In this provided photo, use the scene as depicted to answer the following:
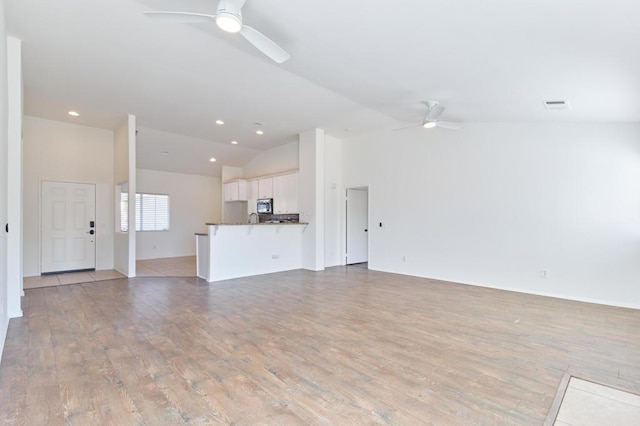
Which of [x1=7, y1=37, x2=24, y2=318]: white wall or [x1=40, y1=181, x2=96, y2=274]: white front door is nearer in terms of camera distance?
[x1=7, y1=37, x2=24, y2=318]: white wall

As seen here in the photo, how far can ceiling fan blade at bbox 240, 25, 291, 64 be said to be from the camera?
2.60 metres

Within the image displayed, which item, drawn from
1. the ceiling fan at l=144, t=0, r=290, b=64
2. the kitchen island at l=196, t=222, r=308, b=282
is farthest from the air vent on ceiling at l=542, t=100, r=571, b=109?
the kitchen island at l=196, t=222, r=308, b=282

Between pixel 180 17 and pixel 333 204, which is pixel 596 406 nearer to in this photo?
pixel 180 17

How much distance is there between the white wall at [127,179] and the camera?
6.14 metres

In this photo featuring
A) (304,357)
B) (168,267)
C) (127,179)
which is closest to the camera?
(304,357)

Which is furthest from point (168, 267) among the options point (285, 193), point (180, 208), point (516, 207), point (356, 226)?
point (516, 207)

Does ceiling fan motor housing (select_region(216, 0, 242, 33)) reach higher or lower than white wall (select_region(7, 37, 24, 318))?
higher

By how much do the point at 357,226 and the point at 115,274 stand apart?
17.9 feet

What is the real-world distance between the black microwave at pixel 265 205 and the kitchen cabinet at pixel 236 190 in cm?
83

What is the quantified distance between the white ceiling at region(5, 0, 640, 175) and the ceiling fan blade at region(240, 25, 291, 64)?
0.87 feet

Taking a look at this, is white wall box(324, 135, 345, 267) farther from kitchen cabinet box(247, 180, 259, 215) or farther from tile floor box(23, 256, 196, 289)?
tile floor box(23, 256, 196, 289)

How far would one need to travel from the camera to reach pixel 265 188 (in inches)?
344

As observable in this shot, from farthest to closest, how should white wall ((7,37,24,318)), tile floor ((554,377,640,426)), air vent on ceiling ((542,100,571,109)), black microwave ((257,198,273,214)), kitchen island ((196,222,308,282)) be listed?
black microwave ((257,198,273,214)) → kitchen island ((196,222,308,282)) → air vent on ceiling ((542,100,571,109)) → white wall ((7,37,24,318)) → tile floor ((554,377,640,426))

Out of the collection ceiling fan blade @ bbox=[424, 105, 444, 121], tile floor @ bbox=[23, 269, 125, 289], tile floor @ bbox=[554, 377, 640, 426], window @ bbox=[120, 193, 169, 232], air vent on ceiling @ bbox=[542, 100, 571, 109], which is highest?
ceiling fan blade @ bbox=[424, 105, 444, 121]
